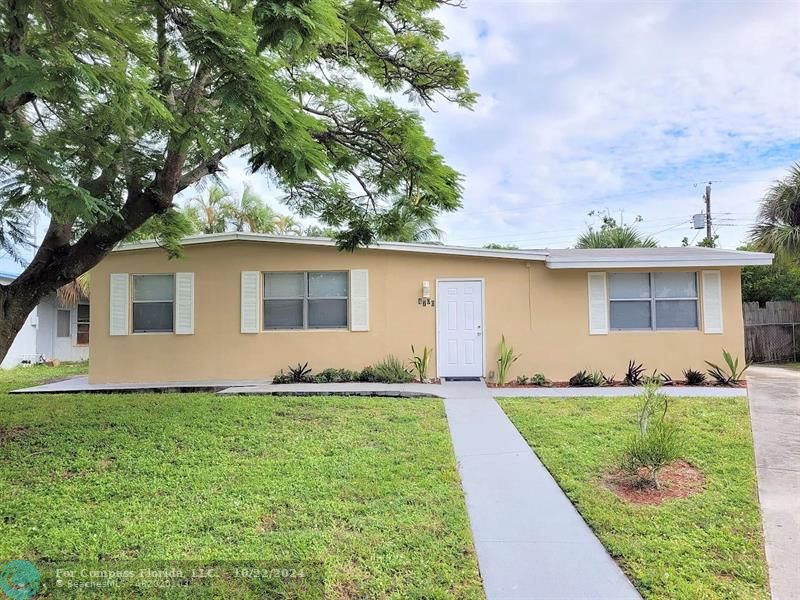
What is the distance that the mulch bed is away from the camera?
12.7ft

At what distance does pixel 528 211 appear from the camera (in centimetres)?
2847

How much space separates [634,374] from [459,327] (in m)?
3.55

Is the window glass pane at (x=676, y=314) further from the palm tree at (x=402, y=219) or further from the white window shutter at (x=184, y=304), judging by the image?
the white window shutter at (x=184, y=304)

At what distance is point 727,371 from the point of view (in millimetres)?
9180

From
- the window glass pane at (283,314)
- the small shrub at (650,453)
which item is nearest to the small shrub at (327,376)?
the window glass pane at (283,314)

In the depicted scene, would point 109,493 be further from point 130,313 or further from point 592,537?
point 130,313

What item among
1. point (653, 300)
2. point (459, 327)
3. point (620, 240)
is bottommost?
point (459, 327)

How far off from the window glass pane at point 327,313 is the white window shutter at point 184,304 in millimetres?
2541

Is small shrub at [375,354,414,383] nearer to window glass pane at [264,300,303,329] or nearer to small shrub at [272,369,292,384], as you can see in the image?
small shrub at [272,369,292,384]

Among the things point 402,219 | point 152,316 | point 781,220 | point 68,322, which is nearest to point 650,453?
point 402,219

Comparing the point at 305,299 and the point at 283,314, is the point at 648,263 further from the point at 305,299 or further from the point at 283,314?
the point at 283,314

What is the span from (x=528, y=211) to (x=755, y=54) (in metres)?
20.3

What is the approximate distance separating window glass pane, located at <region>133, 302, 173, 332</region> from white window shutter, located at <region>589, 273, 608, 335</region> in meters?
8.96

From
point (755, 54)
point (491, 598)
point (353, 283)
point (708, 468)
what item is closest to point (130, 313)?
point (353, 283)
